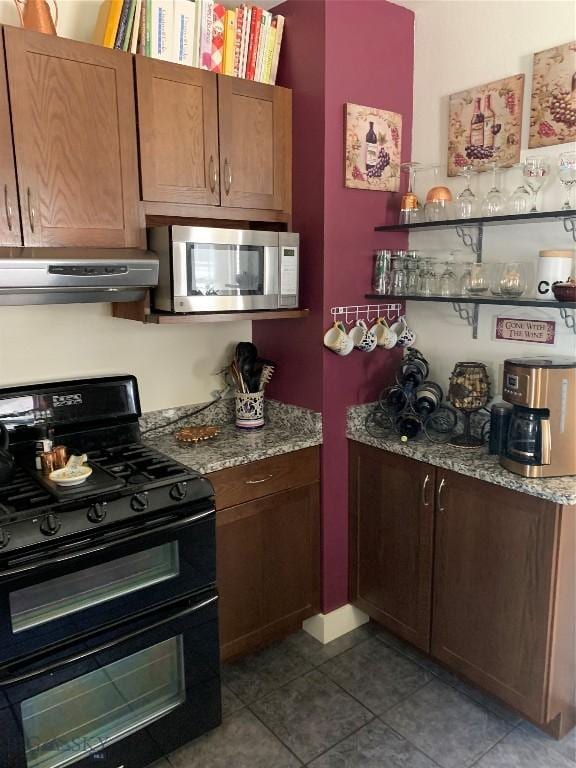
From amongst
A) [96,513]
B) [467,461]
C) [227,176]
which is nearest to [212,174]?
[227,176]

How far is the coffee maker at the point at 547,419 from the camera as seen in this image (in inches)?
73.1

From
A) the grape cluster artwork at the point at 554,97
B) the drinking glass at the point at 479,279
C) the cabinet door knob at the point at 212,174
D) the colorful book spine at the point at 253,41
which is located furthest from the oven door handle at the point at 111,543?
the grape cluster artwork at the point at 554,97

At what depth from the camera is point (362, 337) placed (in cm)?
241

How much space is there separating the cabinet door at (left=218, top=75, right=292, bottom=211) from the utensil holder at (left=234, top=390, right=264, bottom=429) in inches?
30.6

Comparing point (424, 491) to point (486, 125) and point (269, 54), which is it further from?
point (269, 54)

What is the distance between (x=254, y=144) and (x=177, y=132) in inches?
13.0

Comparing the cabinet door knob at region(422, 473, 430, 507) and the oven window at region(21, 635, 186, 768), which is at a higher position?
the cabinet door knob at region(422, 473, 430, 507)

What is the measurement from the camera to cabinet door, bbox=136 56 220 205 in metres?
1.97

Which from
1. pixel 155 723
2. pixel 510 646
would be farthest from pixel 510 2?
pixel 155 723

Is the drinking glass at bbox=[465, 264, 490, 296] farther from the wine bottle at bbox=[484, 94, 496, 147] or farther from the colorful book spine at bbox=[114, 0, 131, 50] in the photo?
the colorful book spine at bbox=[114, 0, 131, 50]

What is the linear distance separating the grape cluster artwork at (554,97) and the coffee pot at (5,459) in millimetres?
2095

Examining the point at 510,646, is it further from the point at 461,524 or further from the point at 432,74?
the point at 432,74

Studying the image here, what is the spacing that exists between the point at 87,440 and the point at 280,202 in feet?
3.95

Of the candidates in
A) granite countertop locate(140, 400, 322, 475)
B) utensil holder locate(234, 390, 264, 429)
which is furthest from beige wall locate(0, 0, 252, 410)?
utensil holder locate(234, 390, 264, 429)
